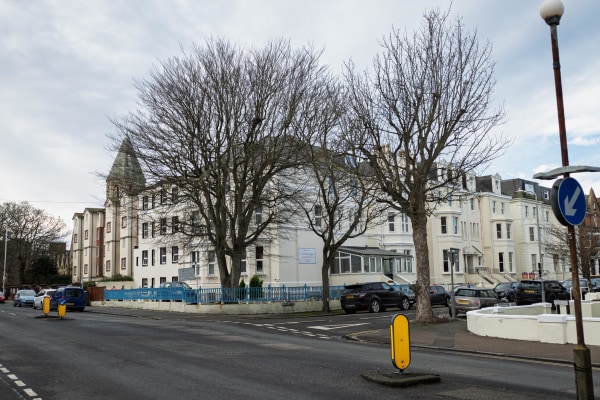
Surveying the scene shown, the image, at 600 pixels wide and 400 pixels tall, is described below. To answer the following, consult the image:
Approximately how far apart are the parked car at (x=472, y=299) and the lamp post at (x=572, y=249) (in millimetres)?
20116

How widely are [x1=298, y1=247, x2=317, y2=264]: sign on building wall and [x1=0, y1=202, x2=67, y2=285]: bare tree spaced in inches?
1736

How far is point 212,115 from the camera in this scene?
2756 cm

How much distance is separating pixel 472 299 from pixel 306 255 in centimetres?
1727

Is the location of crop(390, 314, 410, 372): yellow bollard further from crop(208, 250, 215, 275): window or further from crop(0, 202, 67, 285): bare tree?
crop(0, 202, 67, 285): bare tree

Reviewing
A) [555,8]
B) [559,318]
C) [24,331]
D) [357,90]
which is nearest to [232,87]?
[357,90]

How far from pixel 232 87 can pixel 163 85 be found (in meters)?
3.53

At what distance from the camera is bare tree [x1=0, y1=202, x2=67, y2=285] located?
68.7 m

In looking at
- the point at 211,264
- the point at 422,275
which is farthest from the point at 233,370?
the point at 211,264

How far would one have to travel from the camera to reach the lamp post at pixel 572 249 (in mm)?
6484

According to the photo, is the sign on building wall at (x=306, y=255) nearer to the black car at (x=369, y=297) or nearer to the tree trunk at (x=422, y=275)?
the black car at (x=369, y=297)

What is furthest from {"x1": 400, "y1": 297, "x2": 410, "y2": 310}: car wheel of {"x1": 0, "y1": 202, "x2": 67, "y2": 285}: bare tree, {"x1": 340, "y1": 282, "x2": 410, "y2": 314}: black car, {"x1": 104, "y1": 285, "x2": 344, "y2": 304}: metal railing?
{"x1": 0, "y1": 202, "x2": 67, "y2": 285}: bare tree

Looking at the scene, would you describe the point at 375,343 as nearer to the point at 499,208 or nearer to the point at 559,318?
the point at 559,318

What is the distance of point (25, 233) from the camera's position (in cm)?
7050

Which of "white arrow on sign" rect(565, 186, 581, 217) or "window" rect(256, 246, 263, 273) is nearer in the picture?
"white arrow on sign" rect(565, 186, 581, 217)
